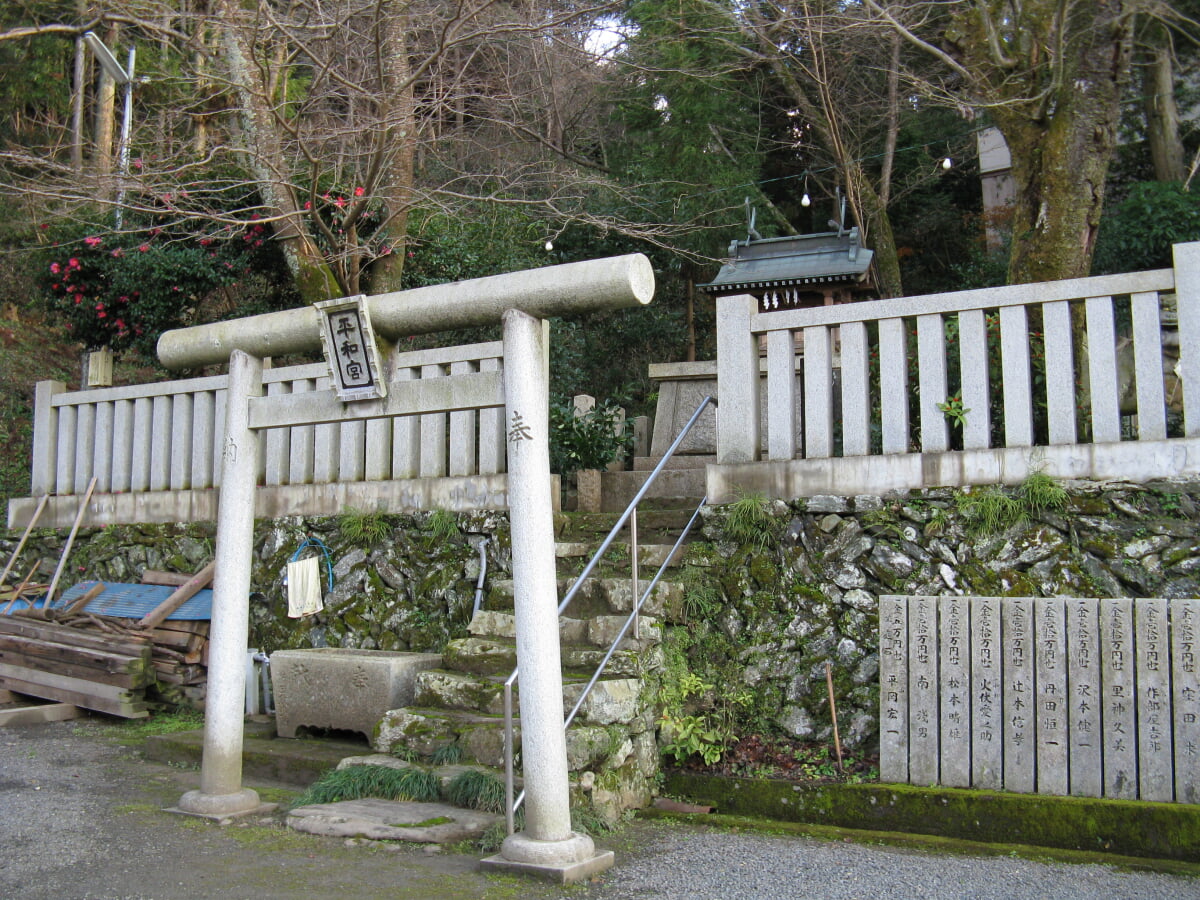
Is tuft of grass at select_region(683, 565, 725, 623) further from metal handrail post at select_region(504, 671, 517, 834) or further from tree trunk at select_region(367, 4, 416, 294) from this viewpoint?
tree trunk at select_region(367, 4, 416, 294)

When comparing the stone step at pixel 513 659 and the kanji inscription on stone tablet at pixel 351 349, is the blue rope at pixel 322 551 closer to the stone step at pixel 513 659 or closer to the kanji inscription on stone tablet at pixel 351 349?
the stone step at pixel 513 659

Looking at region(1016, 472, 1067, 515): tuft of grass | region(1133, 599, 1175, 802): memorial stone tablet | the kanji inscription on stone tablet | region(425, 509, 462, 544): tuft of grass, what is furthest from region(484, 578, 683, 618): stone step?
region(1133, 599, 1175, 802): memorial stone tablet

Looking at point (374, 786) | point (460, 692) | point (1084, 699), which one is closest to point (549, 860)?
point (374, 786)

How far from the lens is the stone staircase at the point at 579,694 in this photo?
5.26 m

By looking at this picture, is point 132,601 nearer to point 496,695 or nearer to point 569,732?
point 496,695

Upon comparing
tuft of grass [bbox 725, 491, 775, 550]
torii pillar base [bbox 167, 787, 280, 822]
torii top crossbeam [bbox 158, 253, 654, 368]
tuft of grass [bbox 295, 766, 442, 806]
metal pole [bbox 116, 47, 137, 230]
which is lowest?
torii pillar base [bbox 167, 787, 280, 822]

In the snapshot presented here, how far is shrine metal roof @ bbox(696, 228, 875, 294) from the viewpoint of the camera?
31.9ft

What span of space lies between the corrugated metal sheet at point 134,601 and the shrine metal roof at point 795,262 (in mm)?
5836

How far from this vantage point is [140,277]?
10562 mm

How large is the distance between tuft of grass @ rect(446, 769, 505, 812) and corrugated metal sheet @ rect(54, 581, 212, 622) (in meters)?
3.86

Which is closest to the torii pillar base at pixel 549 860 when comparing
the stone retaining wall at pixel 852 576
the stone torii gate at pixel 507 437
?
the stone torii gate at pixel 507 437

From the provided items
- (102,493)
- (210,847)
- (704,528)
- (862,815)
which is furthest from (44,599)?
(862,815)

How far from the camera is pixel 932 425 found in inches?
250

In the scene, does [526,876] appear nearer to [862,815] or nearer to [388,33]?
[862,815]
